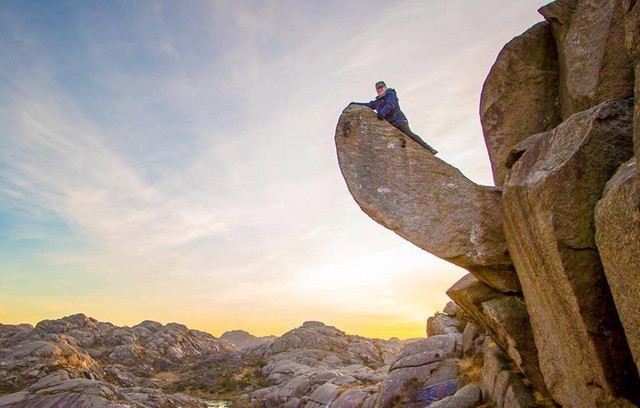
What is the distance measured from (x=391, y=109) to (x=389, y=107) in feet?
0.39

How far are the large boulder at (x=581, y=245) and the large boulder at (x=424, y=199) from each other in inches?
111

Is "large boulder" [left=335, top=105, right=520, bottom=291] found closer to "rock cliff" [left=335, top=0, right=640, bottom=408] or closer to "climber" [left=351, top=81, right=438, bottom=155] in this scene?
"rock cliff" [left=335, top=0, right=640, bottom=408]

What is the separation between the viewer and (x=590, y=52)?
469 inches

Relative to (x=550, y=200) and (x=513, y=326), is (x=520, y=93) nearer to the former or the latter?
(x=550, y=200)

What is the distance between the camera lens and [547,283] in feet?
33.2

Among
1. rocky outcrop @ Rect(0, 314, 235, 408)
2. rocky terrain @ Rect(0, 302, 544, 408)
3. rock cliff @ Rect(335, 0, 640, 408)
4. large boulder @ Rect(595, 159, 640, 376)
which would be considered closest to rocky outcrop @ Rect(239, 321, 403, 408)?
rocky terrain @ Rect(0, 302, 544, 408)

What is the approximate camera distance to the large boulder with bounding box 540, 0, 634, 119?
11016 millimetres

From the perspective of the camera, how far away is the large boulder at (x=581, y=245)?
344 inches

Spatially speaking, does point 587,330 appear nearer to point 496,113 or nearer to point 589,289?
point 589,289

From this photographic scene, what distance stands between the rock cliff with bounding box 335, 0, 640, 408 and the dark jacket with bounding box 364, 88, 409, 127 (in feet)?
1.92

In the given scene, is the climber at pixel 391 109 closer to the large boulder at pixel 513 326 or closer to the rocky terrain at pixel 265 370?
the large boulder at pixel 513 326

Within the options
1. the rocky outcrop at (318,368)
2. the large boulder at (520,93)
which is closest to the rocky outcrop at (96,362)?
the rocky outcrop at (318,368)

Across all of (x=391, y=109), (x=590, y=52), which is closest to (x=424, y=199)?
(x=391, y=109)

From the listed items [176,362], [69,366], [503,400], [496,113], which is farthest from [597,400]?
[176,362]
